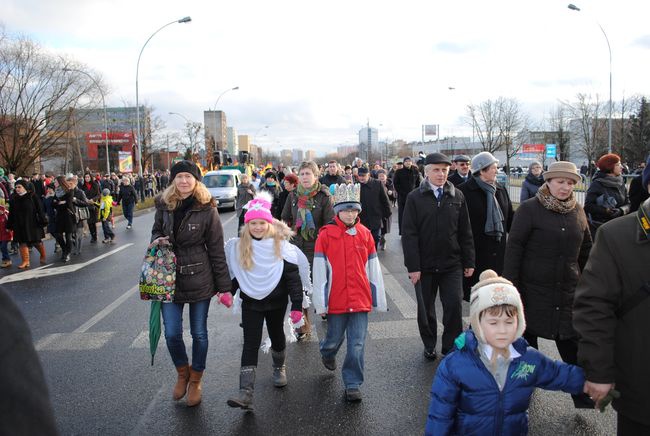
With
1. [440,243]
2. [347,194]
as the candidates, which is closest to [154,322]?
[347,194]

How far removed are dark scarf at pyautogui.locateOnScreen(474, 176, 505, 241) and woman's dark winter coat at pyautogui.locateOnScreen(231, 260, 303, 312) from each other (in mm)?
2149

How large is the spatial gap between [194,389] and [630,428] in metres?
3.22

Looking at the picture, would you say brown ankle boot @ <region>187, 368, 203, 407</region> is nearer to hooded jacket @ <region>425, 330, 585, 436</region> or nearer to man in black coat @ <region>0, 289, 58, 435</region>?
hooded jacket @ <region>425, 330, 585, 436</region>

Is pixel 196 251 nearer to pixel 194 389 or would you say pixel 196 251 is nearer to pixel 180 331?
pixel 180 331

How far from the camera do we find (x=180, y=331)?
4355 mm

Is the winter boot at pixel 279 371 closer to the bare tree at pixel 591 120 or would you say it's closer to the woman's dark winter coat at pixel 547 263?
the woman's dark winter coat at pixel 547 263

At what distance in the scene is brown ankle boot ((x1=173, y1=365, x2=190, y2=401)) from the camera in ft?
14.3

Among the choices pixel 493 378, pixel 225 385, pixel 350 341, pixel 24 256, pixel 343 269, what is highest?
pixel 343 269

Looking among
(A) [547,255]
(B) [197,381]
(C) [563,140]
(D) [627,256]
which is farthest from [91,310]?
(C) [563,140]

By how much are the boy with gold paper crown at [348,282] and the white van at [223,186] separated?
19.9 m

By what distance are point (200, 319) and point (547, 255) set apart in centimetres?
288

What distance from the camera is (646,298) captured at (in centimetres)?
221

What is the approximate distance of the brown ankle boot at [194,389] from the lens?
4247 millimetres

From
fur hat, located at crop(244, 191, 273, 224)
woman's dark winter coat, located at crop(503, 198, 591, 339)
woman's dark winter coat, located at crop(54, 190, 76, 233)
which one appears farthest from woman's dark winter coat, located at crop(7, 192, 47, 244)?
woman's dark winter coat, located at crop(503, 198, 591, 339)
